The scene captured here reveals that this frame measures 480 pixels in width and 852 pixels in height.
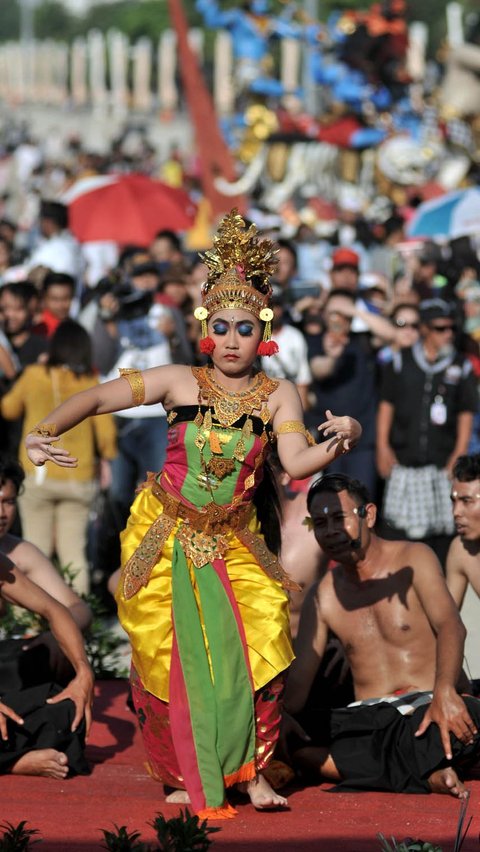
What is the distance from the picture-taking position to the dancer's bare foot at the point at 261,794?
5102 mm

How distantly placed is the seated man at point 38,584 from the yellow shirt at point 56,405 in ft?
7.32

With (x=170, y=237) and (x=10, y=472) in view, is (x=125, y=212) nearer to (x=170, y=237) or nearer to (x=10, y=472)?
(x=170, y=237)

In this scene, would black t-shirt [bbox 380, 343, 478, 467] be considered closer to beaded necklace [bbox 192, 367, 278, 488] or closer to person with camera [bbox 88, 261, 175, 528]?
person with camera [bbox 88, 261, 175, 528]

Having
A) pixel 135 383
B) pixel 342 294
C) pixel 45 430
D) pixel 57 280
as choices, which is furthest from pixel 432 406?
pixel 45 430

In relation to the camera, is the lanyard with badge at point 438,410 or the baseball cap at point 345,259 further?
the baseball cap at point 345,259

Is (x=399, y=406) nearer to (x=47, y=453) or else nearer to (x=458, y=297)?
(x=458, y=297)

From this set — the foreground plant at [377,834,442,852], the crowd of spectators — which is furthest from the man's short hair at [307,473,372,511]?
the crowd of spectators

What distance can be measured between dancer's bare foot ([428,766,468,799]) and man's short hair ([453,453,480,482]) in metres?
1.27

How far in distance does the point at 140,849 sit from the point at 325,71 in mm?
24687

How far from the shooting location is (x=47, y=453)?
4816 mm

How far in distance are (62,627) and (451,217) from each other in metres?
8.29

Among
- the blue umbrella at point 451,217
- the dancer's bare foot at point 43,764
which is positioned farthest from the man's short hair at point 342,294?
the dancer's bare foot at point 43,764

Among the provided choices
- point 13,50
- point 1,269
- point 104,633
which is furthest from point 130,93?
point 104,633

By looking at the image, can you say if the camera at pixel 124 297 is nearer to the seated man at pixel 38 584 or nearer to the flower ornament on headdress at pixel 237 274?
the seated man at pixel 38 584
